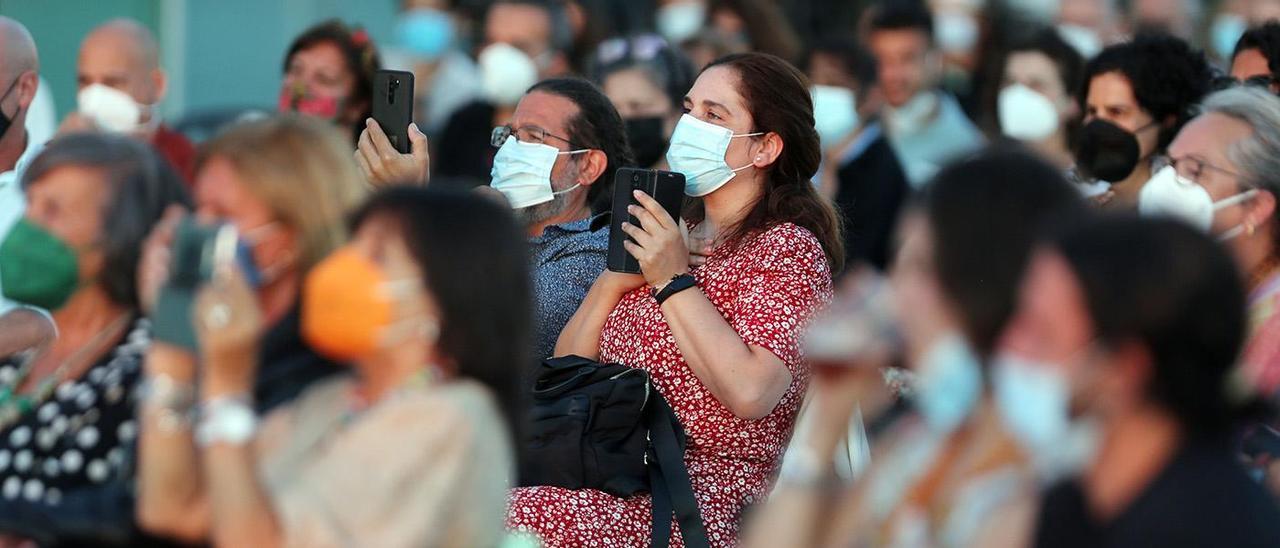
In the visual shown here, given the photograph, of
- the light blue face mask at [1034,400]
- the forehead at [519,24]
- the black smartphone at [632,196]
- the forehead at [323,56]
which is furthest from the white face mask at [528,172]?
Result: the forehead at [519,24]

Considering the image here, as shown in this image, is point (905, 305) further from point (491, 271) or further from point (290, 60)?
point (290, 60)

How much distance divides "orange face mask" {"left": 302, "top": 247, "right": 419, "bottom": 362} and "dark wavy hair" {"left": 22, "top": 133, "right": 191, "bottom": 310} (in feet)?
2.16

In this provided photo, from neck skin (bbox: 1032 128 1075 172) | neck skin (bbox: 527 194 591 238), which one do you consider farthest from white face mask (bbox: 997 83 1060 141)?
neck skin (bbox: 527 194 591 238)

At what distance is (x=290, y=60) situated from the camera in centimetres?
632

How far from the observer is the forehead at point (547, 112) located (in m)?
5.01

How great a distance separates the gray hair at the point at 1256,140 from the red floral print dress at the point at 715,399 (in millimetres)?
1016

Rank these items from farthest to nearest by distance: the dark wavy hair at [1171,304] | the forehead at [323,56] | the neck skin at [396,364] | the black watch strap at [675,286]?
1. the forehead at [323,56]
2. the black watch strap at [675,286]
3. the neck skin at [396,364]
4. the dark wavy hair at [1171,304]

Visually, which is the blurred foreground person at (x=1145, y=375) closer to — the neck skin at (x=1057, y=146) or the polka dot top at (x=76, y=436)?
the polka dot top at (x=76, y=436)

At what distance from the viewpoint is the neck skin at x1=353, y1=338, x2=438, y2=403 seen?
9.02 ft

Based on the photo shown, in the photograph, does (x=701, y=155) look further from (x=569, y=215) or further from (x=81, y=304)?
(x=81, y=304)

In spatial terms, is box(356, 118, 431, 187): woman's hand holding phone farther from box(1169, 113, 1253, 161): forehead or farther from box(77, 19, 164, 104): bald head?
box(1169, 113, 1253, 161): forehead

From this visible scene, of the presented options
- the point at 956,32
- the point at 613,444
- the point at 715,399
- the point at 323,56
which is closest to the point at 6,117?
the point at 323,56

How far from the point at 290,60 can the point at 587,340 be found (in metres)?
2.32

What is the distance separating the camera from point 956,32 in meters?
9.24
